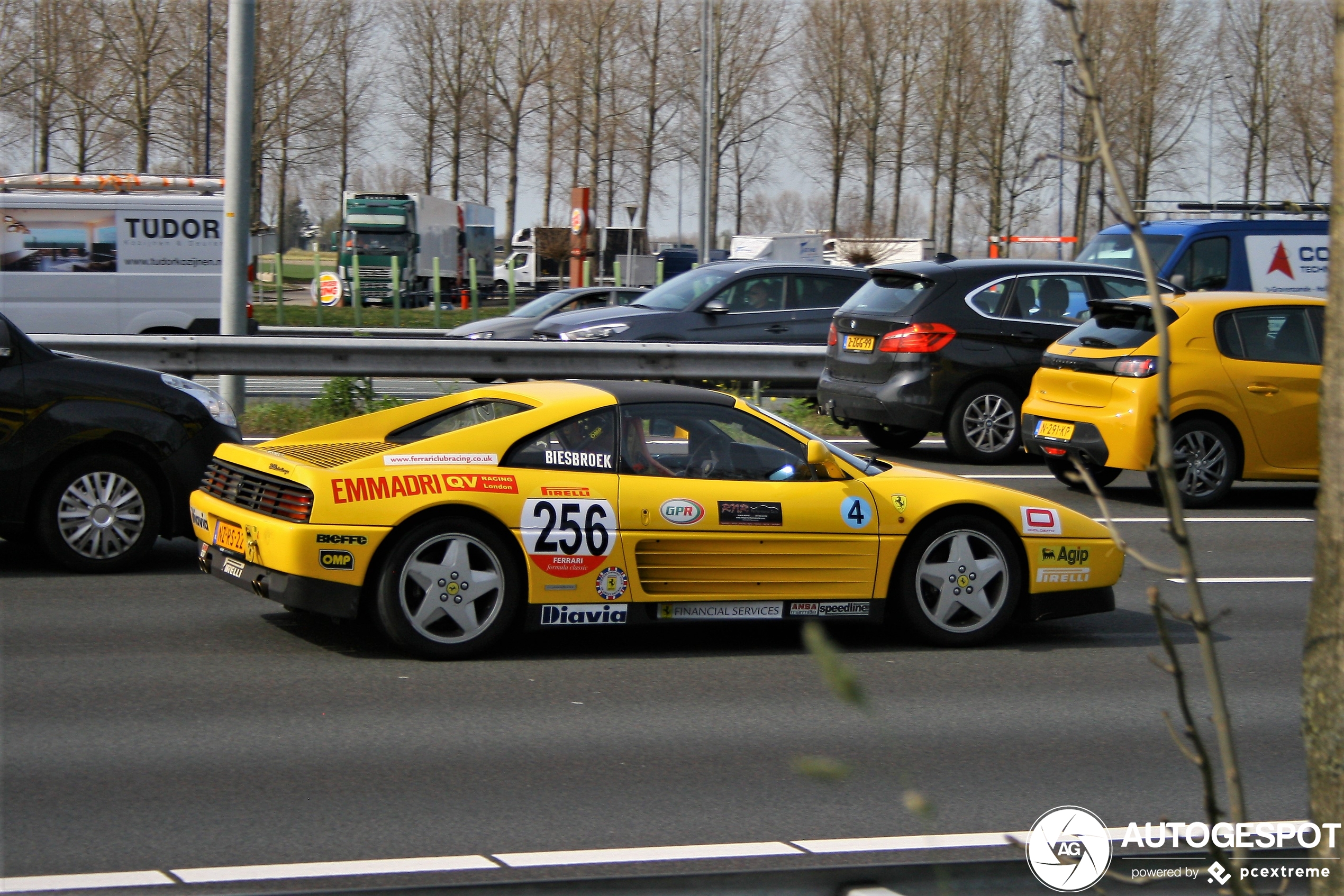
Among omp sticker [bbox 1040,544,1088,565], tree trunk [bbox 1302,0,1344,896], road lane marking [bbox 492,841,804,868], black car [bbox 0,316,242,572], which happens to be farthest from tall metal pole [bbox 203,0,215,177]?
tree trunk [bbox 1302,0,1344,896]

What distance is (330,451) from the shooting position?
6723 millimetres

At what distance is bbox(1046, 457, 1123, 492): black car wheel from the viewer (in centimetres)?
1159

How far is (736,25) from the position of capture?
1982 inches

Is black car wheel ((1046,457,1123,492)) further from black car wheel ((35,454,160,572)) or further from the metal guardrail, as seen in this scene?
black car wheel ((35,454,160,572))

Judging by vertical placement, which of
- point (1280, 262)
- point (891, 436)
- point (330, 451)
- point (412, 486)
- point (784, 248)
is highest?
point (784, 248)

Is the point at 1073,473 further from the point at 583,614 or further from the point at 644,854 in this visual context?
the point at 644,854

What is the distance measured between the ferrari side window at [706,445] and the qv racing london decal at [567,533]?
1.11ft

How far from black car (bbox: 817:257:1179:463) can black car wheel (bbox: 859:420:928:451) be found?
49 cm

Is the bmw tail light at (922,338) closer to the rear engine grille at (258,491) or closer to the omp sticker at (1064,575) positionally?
the omp sticker at (1064,575)

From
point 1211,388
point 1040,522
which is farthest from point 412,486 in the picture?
point 1211,388

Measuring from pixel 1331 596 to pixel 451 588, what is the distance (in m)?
4.72

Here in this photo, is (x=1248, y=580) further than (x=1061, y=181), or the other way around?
(x=1061, y=181)

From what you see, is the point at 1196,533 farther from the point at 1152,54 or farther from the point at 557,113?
the point at 557,113

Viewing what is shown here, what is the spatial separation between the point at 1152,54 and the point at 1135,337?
3103 centimetres
